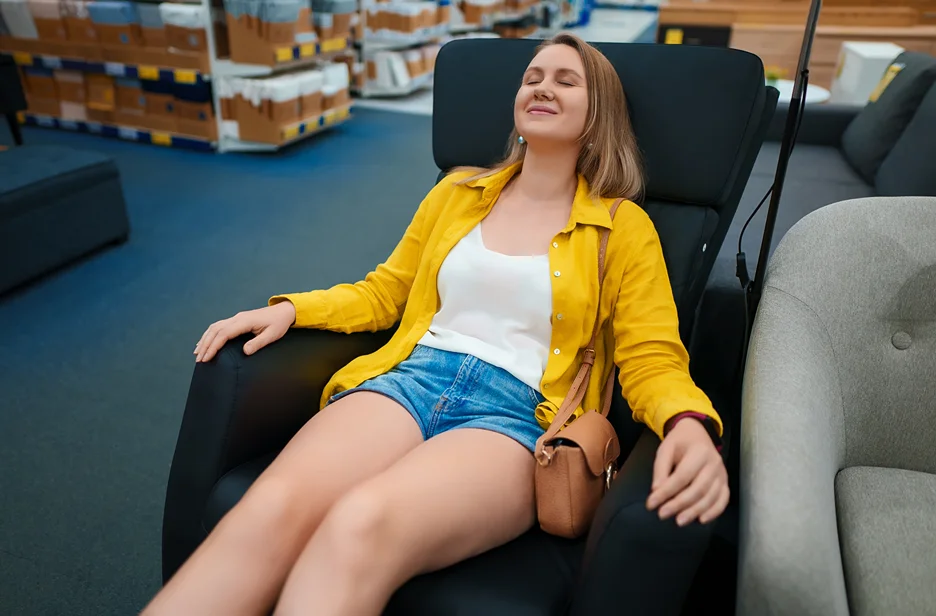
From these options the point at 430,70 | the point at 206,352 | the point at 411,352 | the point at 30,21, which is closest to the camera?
the point at 206,352

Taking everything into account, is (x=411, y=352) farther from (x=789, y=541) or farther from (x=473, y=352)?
(x=789, y=541)

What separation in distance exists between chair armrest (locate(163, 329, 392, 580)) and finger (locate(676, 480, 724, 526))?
73cm

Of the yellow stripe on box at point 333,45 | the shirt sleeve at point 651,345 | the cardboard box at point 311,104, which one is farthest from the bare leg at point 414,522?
the yellow stripe on box at point 333,45

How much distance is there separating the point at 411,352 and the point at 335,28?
13.5 ft

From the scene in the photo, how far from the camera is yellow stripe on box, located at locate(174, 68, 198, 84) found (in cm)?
431

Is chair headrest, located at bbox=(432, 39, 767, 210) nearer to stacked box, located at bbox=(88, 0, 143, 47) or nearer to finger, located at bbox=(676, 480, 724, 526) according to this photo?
finger, located at bbox=(676, 480, 724, 526)

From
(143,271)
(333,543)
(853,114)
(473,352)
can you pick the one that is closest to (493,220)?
(473,352)

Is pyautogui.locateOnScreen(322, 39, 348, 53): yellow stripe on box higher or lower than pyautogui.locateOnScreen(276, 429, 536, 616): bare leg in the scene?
higher

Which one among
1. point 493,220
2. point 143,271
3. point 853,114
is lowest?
point 143,271

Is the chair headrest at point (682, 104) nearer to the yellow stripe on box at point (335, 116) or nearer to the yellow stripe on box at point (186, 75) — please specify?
the yellow stripe on box at point (186, 75)

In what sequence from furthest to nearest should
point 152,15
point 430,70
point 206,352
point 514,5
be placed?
1. point 514,5
2. point 430,70
3. point 152,15
4. point 206,352

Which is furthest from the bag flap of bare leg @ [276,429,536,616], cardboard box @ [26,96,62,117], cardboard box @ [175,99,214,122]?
cardboard box @ [26,96,62,117]

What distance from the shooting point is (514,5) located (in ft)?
26.4

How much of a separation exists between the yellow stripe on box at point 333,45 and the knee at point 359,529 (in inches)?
172
